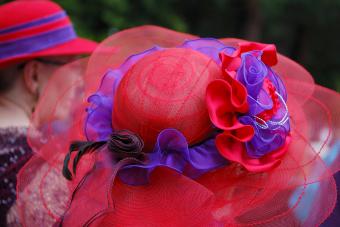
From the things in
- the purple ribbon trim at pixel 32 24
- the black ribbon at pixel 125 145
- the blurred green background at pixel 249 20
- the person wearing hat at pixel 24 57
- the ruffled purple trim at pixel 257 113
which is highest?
the ruffled purple trim at pixel 257 113

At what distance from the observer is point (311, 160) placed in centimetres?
114

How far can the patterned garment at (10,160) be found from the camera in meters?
1.73

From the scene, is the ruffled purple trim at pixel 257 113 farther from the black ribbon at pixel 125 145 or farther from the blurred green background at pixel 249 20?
the blurred green background at pixel 249 20

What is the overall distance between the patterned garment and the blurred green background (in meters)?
2.89

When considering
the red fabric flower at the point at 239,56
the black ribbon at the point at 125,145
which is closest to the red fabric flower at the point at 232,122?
the red fabric flower at the point at 239,56

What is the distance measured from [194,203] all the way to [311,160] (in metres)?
0.31

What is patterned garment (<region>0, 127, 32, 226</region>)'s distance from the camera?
1729 millimetres

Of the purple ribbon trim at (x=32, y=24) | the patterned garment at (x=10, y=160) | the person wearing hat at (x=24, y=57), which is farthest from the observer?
the purple ribbon trim at (x=32, y=24)

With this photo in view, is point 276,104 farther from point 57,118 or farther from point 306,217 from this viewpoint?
point 57,118

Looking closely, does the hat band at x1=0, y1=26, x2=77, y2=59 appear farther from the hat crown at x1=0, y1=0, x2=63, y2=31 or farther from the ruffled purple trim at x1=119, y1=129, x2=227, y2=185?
the ruffled purple trim at x1=119, y1=129, x2=227, y2=185

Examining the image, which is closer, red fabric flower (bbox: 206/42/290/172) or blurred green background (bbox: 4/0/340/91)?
red fabric flower (bbox: 206/42/290/172)

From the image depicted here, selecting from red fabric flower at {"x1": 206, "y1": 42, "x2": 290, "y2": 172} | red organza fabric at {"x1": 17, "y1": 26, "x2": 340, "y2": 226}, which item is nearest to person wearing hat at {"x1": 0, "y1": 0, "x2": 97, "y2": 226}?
red organza fabric at {"x1": 17, "y1": 26, "x2": 340, "y2": 226}

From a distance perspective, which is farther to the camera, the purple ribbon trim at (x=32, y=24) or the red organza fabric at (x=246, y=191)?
the purple ribbon trim at (x=32, y=24)

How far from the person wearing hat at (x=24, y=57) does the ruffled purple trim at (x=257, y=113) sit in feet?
3.41
